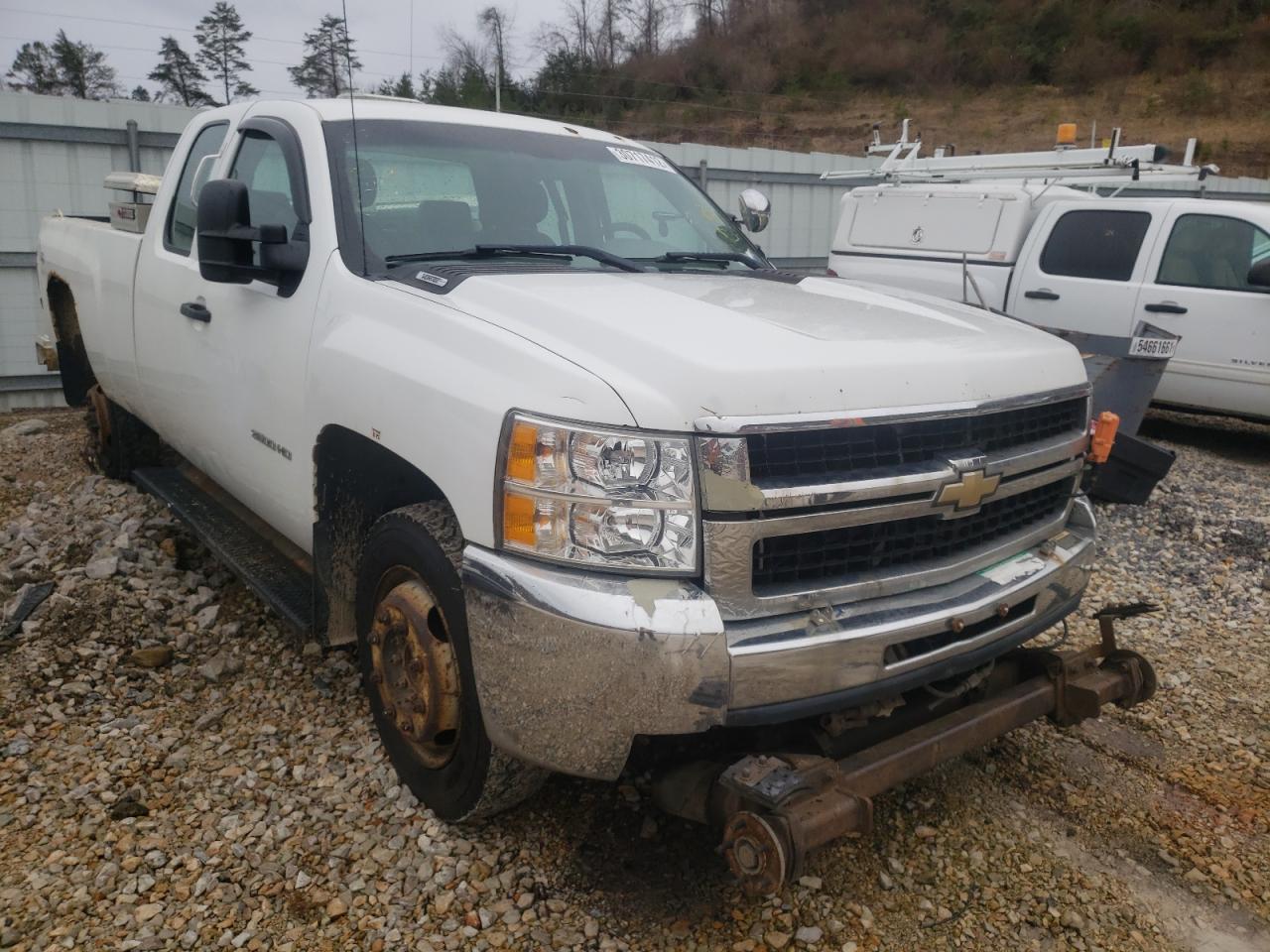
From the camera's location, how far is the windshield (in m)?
3.22

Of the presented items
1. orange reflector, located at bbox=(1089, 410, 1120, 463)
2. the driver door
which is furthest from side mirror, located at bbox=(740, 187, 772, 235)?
the driver door

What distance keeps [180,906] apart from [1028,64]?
139 ft

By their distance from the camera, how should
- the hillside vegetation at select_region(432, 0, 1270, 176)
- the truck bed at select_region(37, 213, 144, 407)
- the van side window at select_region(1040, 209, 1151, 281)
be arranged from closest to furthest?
1. the truck bed at select_region(37, 213, 144, 407)
2. the van side window at select_region(1040, 209, 1151, 281)
3. the hillside vegetation at select_region(432, 0, 1270, 176)

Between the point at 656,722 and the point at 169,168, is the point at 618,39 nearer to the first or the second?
the point at 169,168

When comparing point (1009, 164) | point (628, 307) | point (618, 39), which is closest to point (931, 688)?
point (628, 307)

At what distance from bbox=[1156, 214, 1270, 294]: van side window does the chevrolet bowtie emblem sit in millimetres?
6273

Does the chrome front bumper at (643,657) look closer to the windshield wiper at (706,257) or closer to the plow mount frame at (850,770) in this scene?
the plow mount frame at (850,770)

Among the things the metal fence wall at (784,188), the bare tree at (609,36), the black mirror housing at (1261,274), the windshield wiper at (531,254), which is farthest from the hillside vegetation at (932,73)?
the windshield wiper at (531,254)

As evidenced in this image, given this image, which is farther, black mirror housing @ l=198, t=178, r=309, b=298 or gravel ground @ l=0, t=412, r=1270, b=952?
black mirror housing @ l=198, t=178, r=309, b=298

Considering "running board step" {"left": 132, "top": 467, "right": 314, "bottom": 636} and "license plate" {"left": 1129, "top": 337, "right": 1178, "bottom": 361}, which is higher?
"license plate" {"left": 1129, "top": 337, "right": 1178, "bottom": 361}

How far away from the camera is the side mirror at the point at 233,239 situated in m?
3.05

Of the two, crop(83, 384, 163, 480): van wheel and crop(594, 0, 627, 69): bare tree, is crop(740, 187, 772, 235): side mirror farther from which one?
crop(594, 0, 627, 69): bare tree

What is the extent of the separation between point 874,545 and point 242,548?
8.54ft

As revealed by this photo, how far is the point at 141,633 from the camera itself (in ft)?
13.3
